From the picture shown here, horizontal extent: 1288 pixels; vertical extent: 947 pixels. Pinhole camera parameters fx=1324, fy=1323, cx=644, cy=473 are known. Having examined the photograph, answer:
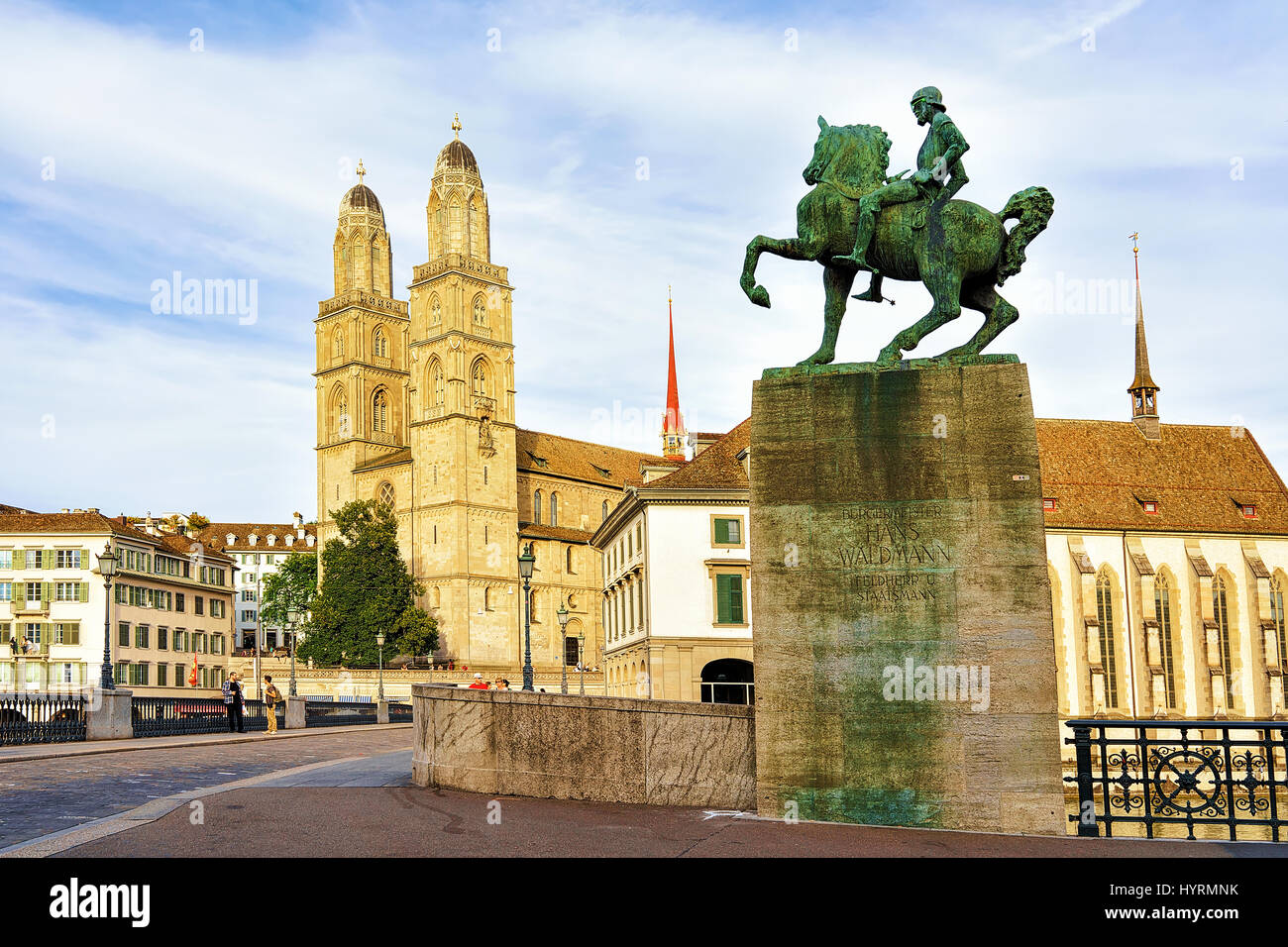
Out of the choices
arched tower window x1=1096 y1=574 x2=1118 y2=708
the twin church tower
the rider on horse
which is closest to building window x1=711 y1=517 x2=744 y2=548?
arched tower window x1=1096 y1=574 x2=1118 y2=708

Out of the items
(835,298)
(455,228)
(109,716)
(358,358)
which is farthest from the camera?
(358,358)

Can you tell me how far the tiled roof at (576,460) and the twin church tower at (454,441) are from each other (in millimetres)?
295

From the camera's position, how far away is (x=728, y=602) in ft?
162

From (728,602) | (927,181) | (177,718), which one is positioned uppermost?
(927,181)

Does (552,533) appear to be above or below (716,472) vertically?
above

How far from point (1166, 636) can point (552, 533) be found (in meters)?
54.4

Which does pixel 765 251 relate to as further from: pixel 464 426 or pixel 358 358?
pixel 358 358

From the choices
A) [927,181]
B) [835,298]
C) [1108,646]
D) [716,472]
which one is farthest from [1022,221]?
[1108,646]

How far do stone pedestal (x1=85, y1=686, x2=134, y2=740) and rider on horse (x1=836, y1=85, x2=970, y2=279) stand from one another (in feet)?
79.9

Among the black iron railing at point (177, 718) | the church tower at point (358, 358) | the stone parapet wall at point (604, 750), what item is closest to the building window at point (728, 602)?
the black iron railing at point (177, 718)

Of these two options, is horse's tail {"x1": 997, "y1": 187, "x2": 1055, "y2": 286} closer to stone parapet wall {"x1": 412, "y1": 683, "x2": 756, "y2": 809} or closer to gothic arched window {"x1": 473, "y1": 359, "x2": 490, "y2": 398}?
stone parapet wall {"x1": 412, "y1": 683, "x2": 756, "y2": 809}

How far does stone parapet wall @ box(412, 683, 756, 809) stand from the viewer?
476 inches
